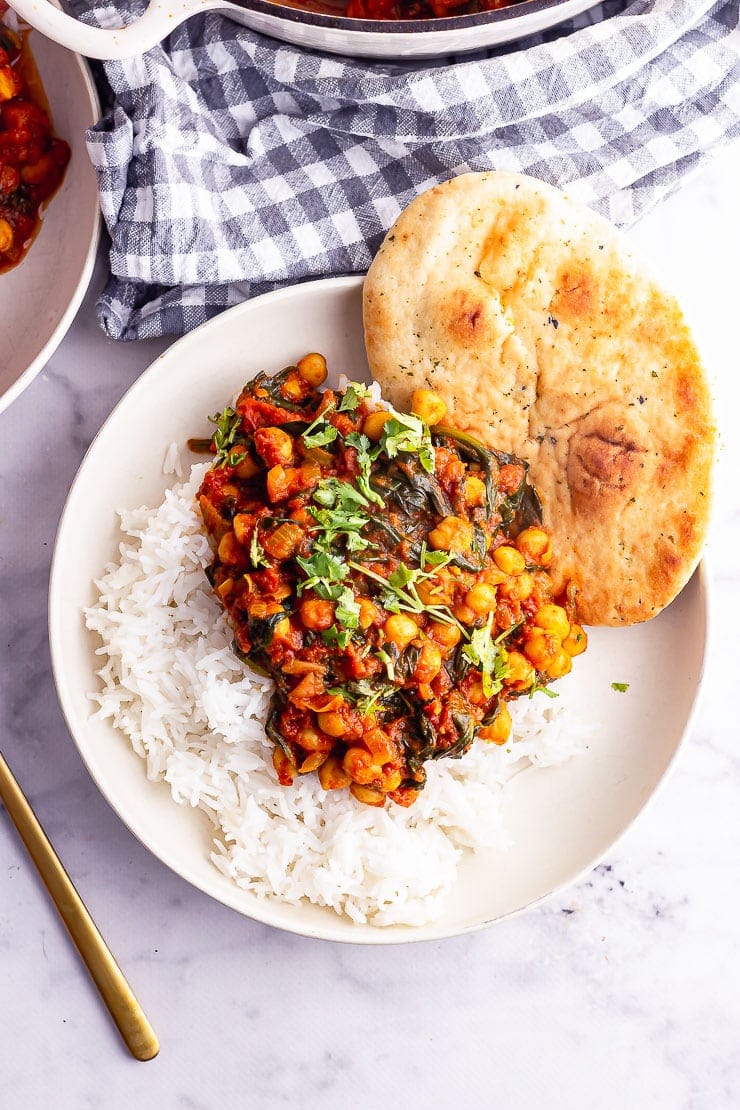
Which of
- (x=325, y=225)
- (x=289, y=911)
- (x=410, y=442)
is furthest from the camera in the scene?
(x=325, y=225)

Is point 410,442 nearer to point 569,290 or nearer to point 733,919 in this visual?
point 569,290

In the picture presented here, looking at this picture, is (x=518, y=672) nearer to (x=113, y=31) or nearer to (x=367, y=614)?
(x=367, y=614)

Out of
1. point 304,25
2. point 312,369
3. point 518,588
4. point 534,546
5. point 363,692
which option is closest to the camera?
point 304,25

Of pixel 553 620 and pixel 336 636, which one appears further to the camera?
pixel 553 620

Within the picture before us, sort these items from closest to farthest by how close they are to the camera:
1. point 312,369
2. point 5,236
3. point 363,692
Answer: point 363,692, point 312,369, point 5,236

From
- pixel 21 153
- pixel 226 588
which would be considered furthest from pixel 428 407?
pixel 21 153

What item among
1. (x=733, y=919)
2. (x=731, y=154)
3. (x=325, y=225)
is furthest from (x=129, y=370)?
(x=733, y=919)
